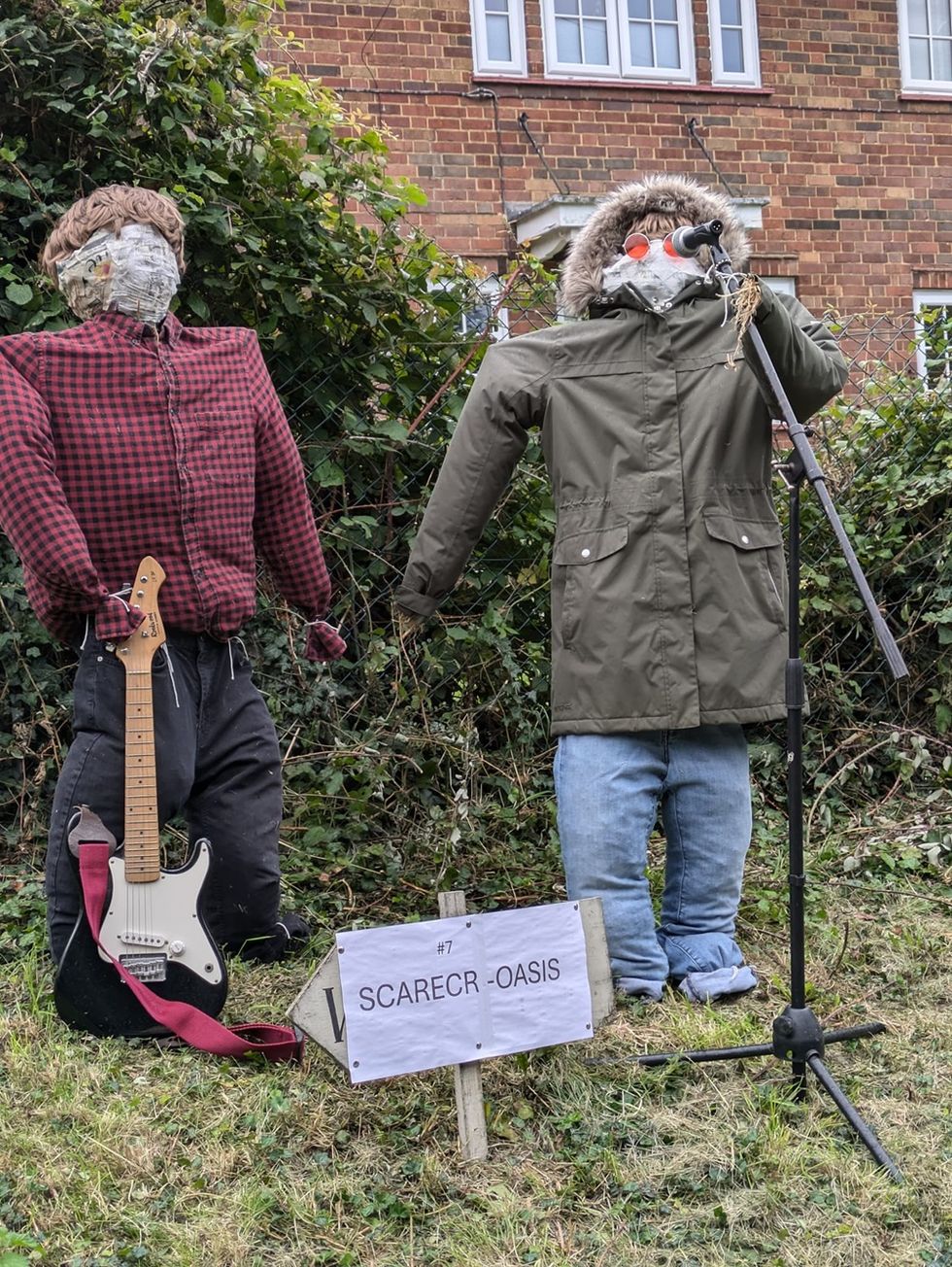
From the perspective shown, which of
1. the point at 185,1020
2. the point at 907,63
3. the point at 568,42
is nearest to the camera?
the point at 185,1020

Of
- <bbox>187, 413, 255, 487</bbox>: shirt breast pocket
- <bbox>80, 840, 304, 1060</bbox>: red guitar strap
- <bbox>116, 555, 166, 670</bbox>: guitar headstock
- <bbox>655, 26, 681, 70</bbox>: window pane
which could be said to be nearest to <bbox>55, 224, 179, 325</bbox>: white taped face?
<bbox>187, 413, 255, 487</bbox>: shirt breast pocket

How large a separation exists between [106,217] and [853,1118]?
255 centimetres

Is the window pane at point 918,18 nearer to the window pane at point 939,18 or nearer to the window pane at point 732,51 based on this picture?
the window pane at point 939,18

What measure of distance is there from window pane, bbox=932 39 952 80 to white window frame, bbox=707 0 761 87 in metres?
1.61

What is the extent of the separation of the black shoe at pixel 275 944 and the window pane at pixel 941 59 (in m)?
9.54

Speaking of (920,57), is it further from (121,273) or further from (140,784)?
(140,784)

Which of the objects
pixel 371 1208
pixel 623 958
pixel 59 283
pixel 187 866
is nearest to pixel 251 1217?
pixel 371 1208

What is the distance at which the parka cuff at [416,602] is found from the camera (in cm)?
352

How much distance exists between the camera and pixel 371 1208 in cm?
248

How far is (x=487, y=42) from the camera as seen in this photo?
9.51 m

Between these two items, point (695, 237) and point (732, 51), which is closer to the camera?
point (695, 237)

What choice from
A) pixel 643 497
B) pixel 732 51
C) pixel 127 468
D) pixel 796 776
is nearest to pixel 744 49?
pixel 732 51

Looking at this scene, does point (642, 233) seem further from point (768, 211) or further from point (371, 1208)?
point (768, 211)

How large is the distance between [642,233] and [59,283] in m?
1.43
